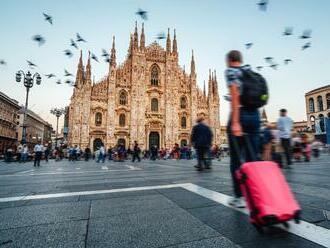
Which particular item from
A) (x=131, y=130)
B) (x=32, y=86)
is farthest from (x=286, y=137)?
(x=131, y=130)

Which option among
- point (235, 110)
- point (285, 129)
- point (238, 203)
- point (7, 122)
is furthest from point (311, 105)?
point (7, 122)

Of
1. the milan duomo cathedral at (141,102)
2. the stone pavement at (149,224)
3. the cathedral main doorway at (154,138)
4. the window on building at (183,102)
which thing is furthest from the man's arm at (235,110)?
the window on building at (183,102)

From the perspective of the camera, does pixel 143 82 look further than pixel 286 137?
Yes

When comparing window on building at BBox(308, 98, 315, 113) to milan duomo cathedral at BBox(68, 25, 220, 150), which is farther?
window on building at BBox(308, 98, 315, 113)

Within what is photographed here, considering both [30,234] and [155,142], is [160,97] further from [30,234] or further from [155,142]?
[30,234]

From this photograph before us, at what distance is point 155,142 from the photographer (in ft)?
111

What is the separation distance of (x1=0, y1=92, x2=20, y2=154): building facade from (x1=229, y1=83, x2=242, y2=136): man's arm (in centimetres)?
4743

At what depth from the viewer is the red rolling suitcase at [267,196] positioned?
5.14 ft

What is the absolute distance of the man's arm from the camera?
7.17 feet

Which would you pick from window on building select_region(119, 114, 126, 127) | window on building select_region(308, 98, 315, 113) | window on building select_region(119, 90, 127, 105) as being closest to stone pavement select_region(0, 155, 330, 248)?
window on building select_region(119, 114, 126, 127)

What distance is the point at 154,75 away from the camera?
3506 centimetres

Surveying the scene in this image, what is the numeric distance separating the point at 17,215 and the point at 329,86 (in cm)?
4996

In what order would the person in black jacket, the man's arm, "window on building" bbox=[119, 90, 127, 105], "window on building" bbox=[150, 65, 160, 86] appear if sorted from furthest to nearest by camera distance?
"window on building" bbox=[150, 65, 160, 86] → "window on building" bbox=[119, 90, 127, 105] → the person in black jacket → the man's arm

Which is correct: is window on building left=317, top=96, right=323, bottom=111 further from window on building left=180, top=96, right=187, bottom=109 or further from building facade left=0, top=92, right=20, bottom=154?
building facade left=0, top=92, right=20, bottom=154
